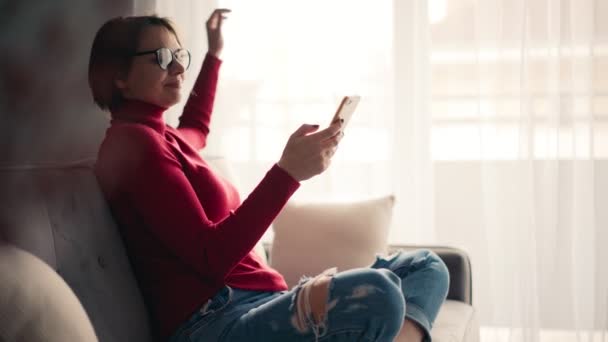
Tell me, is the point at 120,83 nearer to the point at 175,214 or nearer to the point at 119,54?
the point at 119,54

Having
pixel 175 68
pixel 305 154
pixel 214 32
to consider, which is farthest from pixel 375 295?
pixel 214 32

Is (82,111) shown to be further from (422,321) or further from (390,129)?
(390,129)

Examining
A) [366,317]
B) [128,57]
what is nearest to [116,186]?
[128,57]

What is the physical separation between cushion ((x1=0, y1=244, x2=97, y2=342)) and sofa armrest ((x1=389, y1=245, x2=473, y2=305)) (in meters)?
1.03

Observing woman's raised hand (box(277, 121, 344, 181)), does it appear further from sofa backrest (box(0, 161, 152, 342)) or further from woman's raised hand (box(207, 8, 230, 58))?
woman's raised hand (box(207, 8, 230, 58))

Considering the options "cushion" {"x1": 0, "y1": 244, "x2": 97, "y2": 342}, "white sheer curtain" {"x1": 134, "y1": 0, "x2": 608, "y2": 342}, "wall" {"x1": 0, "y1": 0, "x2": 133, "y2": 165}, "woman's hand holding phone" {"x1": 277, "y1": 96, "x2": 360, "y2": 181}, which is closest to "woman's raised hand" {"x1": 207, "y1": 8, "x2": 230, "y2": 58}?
"woman's hand holding phone" {"x1": 277, "y1": 96, "x2": 360, "y2": 181}

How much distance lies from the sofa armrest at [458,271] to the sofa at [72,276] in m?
0.22

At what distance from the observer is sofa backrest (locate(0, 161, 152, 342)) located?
0.97 meters

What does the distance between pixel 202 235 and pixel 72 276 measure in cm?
20

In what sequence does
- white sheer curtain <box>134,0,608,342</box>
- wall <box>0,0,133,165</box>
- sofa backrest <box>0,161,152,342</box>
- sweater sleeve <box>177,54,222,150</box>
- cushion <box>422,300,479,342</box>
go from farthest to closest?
white sheer curtain <box>134,0,608,342</box>, sweater sleeve <box>177,54,222,150</box>, cushion <box>422,300,479,342</box>, sofa backrest <box>0,161,152,342</box>, wall <box>0,0,133,165</box>

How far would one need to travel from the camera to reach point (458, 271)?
5.37 feet

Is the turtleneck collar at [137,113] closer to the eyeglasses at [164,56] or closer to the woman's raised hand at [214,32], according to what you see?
the eyeglasses at [164,56]

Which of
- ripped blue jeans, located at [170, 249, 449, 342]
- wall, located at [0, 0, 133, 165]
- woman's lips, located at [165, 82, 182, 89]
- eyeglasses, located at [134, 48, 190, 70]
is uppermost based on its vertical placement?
wall, located at [0, 0, 133, 165]

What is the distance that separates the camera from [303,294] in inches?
41.5
